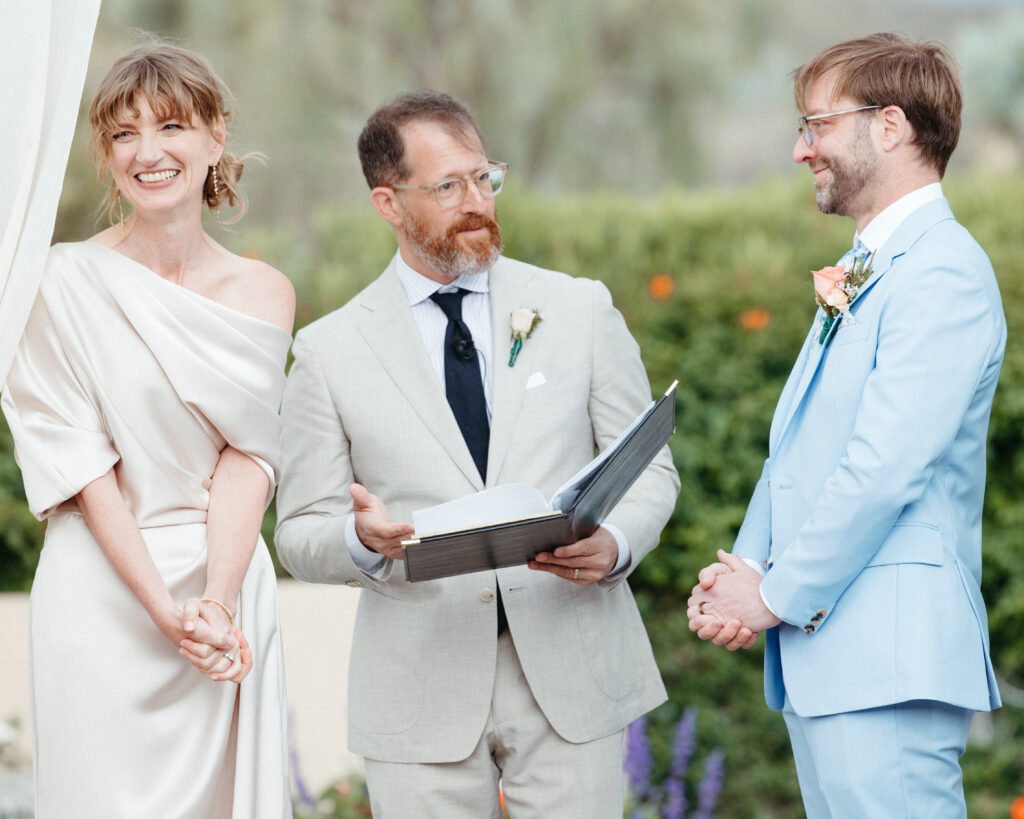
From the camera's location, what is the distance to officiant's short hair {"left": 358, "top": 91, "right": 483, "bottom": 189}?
3393mm

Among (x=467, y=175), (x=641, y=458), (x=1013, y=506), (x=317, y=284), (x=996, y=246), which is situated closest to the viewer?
(x=641, y=458)

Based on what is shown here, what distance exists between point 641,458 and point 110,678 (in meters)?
1.27

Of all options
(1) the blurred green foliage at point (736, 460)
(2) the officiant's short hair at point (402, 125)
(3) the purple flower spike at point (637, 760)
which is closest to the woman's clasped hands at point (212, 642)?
(2) the officiant's short hair at point (402, 125)

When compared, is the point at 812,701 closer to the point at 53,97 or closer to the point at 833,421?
the point at 833,421

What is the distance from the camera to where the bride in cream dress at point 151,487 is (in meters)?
2.75

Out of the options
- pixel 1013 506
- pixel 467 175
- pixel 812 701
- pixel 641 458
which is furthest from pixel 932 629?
pixel 1013 506

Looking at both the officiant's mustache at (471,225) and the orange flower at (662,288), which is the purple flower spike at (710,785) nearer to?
the orange flower at (662,288)

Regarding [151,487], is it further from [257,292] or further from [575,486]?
[575,486]

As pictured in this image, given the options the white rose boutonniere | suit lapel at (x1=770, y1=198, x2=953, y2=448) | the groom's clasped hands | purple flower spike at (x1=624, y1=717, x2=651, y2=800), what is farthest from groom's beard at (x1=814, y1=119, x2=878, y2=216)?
purple flower spike at (x1=624, y1=717, x2=651, y2=800)

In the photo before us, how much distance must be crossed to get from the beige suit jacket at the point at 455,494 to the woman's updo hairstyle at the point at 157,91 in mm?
679

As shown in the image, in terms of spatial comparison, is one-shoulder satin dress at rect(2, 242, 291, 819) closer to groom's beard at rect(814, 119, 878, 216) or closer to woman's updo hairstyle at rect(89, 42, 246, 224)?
woman's updo hairstyle at rect(89, 42, 246, 224)

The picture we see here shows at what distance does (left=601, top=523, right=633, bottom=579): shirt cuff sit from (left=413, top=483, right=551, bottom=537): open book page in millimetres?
414

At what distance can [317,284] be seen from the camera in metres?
6.34

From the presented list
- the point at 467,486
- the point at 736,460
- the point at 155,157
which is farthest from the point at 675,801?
the point at 155,157
